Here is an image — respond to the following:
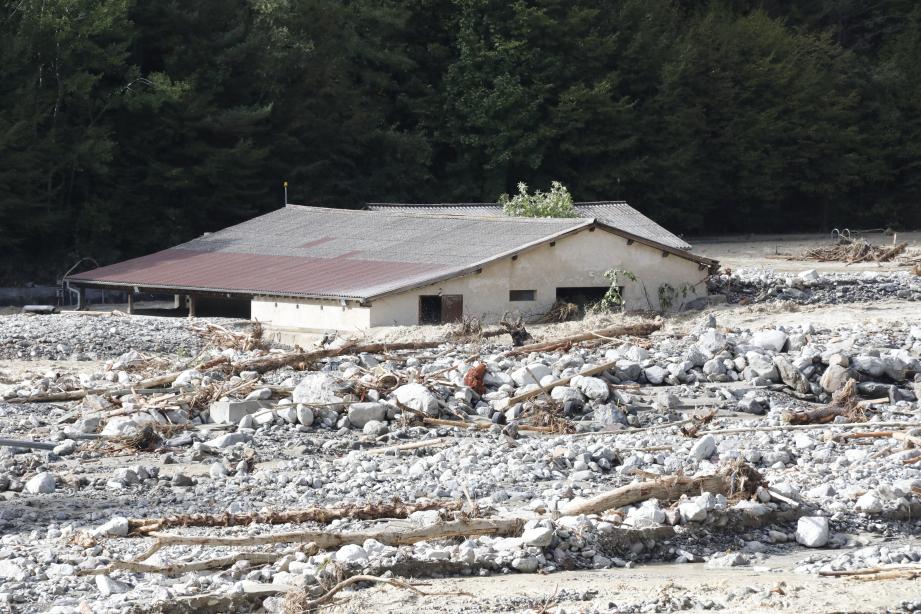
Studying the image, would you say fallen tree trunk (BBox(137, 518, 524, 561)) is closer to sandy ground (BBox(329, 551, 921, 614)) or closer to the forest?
sandy ground (BBox(329, 551, 921, 614))

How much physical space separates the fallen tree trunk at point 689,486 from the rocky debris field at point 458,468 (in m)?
0.02

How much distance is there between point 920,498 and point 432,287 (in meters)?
15.6

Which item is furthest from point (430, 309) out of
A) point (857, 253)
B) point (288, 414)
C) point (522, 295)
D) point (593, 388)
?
point (857, 253)

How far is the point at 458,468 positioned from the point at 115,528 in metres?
3.86

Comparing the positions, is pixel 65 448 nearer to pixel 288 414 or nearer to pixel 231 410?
pixel 231 410

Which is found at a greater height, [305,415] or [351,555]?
[305,415]

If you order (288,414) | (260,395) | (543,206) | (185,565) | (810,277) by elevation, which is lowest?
(185,565)

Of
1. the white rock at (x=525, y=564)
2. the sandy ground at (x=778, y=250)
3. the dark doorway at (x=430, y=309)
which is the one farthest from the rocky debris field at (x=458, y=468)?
the sandy ground at (x=778, y=250)

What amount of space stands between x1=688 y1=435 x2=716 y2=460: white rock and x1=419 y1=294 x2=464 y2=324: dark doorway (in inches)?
510

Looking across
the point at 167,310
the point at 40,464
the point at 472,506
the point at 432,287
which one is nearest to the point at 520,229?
the point at 432,287

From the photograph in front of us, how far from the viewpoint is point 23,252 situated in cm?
4066

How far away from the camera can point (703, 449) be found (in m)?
15.1

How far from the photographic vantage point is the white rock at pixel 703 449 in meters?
15.0

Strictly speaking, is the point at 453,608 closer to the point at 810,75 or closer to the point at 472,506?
the point at 472,506
